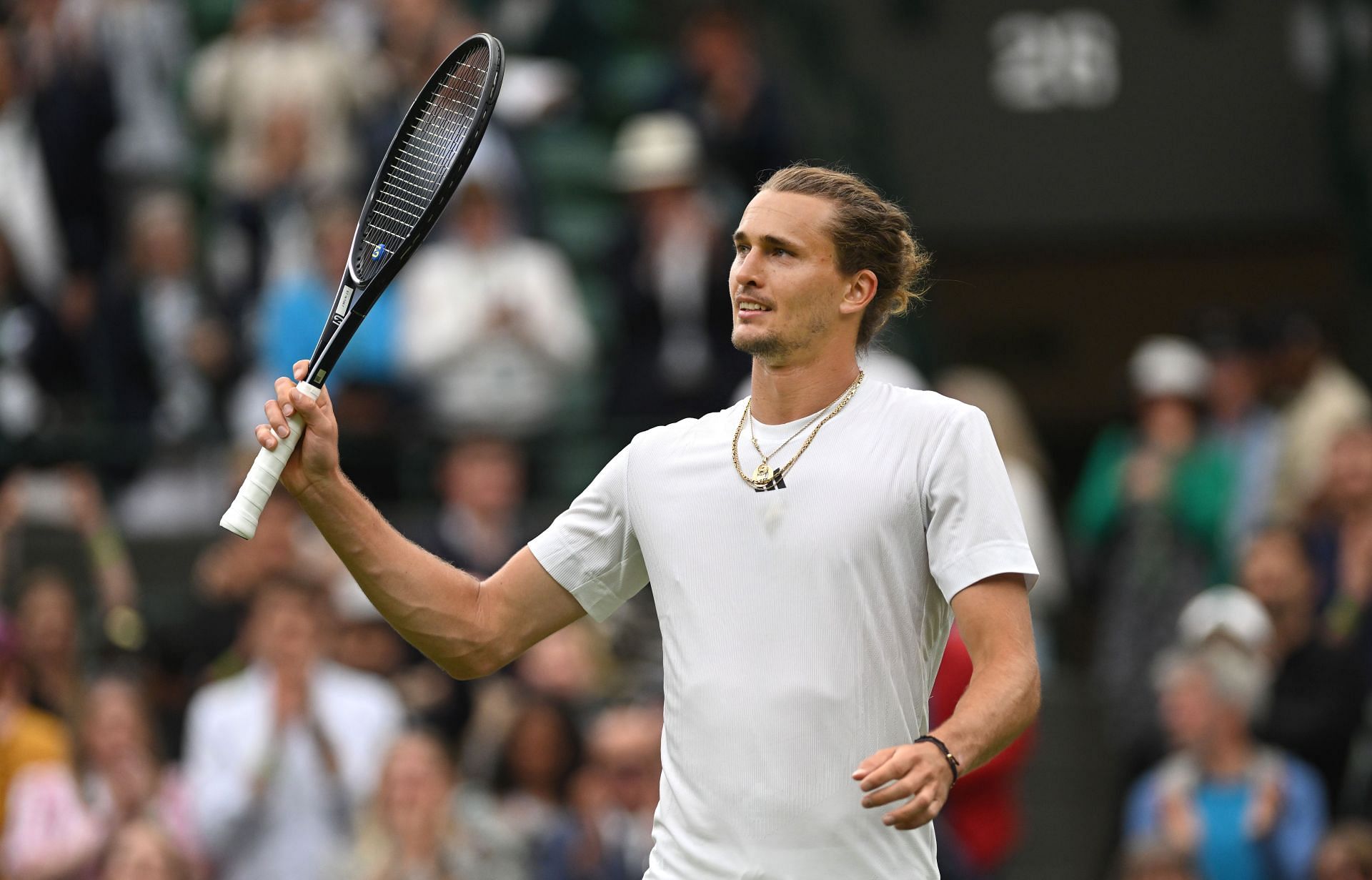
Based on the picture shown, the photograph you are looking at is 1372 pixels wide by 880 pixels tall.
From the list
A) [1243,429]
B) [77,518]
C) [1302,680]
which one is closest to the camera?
[1302,680]

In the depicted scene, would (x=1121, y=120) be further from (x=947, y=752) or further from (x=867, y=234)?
(x=947, y=752)

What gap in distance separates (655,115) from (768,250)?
6.86 meters

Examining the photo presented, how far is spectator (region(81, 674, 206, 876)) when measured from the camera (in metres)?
7.89

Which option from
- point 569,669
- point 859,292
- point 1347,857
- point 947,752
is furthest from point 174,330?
point 947,752

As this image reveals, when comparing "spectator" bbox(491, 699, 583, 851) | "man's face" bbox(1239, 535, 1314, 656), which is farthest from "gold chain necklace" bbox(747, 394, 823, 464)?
"man's face" bbox(1239, 535, 1314, 656)

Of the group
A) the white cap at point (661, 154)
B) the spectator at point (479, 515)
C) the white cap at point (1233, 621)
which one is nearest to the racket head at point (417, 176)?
the spectator at point (479, 515)

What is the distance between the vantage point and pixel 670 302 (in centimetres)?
984

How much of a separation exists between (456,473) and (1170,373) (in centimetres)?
300

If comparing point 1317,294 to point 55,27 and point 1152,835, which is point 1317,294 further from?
point 55,27

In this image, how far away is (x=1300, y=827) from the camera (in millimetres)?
7844

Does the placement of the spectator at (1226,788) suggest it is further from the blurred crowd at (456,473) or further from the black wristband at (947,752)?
the black wristband at (947,752)

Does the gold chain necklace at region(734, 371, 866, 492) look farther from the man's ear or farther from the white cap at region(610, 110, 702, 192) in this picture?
the white cap at region(610, 110, 702, 192)

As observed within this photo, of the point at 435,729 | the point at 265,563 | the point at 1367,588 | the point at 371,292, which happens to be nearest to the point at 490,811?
the point at 435,729

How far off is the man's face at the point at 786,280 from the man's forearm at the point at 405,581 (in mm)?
712
